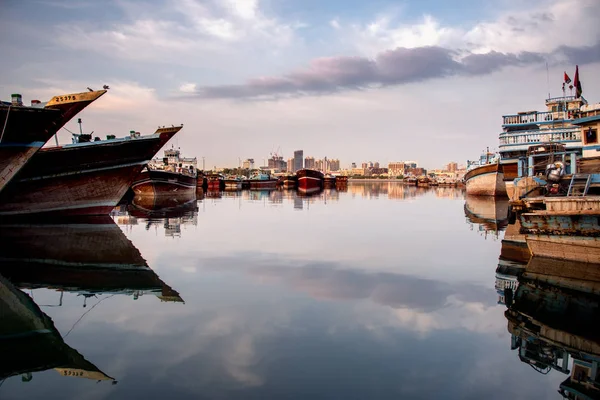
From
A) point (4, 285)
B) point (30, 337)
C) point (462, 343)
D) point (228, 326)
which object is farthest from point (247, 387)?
point (4, 285)

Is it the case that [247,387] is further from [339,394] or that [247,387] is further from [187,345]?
[187,345]

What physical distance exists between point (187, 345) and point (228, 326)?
38.8 inches

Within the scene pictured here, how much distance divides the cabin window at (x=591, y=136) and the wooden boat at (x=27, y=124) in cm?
2056

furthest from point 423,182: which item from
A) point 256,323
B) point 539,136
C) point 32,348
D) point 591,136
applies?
point 32,348

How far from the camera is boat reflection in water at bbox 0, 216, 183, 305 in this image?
1081cm

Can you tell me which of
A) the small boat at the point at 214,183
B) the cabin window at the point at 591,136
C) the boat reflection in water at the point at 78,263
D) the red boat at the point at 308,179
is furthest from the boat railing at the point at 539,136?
the small boat at the point at 214,183

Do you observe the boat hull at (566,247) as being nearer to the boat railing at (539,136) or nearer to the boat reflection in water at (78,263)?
the boat reflection in water at (78,263)

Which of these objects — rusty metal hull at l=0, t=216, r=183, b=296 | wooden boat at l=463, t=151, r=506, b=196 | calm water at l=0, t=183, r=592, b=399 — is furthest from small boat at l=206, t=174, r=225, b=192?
calm water at l=0, t=183, r=592, b=399

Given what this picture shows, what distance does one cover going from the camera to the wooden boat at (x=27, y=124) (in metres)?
20.5

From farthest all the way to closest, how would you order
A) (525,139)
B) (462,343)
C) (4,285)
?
(525,139) < (4,285) < (462,343)

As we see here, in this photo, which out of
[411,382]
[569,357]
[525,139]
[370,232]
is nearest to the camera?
[411,382]

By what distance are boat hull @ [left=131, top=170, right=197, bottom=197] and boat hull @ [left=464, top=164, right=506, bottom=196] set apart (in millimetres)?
30731

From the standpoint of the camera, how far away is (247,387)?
5.79m

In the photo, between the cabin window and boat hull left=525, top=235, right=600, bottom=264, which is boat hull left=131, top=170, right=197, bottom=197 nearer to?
the cabin window
